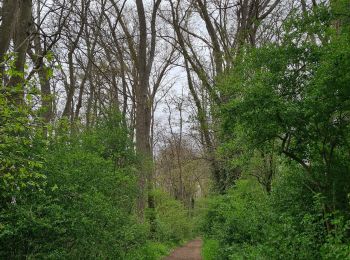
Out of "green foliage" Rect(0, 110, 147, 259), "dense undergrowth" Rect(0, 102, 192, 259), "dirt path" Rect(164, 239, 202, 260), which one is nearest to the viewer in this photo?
"dense undergrowth" Rect(0, 102, 192, 259)

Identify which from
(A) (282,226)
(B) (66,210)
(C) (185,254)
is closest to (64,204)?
(B) (66,210)

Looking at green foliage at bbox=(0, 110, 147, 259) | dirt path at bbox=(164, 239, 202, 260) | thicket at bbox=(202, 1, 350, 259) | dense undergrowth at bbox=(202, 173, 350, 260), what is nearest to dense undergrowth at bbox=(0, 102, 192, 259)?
green foliage at bbox=(0, 110, 147, 259)

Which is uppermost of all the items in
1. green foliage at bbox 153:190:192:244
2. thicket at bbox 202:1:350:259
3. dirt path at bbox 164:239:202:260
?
thicket at bbox 202:1:350:259

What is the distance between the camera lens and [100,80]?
79.3 feet

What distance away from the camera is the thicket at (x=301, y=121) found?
6.91m

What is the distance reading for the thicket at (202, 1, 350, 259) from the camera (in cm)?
691

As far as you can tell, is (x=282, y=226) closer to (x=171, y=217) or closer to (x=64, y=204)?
(x=64, y=204)

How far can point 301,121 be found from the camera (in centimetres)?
767

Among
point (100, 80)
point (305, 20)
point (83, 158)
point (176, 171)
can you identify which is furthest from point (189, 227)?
point (305, 20)

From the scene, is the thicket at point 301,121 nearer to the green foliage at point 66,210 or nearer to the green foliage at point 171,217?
the green foliage at point 66,210

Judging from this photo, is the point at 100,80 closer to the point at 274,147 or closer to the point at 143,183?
the point at 143,183

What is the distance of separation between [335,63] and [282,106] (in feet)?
4.10

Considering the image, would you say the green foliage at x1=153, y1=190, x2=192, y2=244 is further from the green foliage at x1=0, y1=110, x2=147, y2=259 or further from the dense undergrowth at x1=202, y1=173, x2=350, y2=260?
the green foliage at x1=0, y1=110, x2=147, y2=259

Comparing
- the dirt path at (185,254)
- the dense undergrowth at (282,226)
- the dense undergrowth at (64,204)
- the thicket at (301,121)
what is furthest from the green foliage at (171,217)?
the thicket at (301,121)
